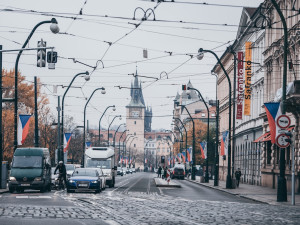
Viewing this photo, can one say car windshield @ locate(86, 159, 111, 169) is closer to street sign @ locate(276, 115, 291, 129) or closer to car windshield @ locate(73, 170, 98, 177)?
car windshield @ locate(73, 170, 98, 177)

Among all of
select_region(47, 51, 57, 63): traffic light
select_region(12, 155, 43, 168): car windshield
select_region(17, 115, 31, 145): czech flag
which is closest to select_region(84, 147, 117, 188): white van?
select_region(17, 115, 31, 145): czech flag

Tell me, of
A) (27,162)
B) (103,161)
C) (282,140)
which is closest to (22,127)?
(27,162)

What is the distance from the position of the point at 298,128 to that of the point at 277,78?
31.1 feet

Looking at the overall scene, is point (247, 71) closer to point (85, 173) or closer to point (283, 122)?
point (85, 173)

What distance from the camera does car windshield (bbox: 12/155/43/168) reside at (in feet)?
115

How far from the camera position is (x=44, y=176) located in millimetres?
35281

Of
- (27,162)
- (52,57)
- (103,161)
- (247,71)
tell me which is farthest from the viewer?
(247,71)

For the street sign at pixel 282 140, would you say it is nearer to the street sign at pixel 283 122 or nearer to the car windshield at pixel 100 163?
the street sign at pixel 283 122

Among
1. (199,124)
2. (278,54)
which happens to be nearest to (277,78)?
(278,54)

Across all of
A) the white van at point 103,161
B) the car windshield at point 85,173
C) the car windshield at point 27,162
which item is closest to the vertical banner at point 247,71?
the white van at point 103,161

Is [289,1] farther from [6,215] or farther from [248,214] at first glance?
[6,215]

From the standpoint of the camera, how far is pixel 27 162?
116ft

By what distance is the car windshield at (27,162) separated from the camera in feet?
115

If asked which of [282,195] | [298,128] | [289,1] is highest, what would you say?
[289,1]
